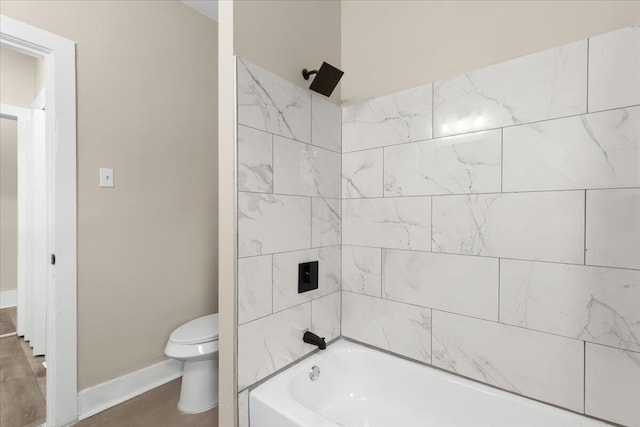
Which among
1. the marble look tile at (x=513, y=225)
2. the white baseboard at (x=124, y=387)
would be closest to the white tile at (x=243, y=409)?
the marble look tile at (x=513, y=225)

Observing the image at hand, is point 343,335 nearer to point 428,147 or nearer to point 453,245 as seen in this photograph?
point 453,245

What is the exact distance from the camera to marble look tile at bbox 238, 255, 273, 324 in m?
1.22

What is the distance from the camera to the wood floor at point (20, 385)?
1.72 meters

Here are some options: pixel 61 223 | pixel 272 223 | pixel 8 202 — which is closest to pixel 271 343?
pixel 272 223

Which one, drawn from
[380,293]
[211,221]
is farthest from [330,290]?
[211,221]

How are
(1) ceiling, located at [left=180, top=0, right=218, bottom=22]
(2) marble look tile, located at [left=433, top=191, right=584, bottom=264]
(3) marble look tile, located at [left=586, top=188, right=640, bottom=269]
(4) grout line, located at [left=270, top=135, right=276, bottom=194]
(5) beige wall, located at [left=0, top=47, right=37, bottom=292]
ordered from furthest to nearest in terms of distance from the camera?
1. (5) beige wall, located at [left=0, top=47, right=37, bottom=292]
2. (1) ceiling, located at [left=180, top=0, right=218, bottom=22]
3. (4) grout line, located at [left=270, top=135, right=276, bottom=194]
4. (2) marble look tile, located at [left=433, top=191, right=584, bottom=264]
5. (3) marble look tile, located at [left=586, top=188, right=640, bottom=269]

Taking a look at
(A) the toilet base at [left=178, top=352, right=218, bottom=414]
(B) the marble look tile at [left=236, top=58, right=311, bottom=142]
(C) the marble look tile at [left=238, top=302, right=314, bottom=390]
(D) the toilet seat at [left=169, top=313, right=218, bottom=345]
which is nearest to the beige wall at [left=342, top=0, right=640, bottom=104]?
(B) the marble look tile at [left=236, top=58, right=311, bottom=142]

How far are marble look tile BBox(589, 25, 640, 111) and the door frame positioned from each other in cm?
239

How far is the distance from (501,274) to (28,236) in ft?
11.8

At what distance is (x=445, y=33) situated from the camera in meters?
1.41

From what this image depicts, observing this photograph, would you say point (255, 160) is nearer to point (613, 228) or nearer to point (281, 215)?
point (281, 215)

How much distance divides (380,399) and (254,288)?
2.87 feet

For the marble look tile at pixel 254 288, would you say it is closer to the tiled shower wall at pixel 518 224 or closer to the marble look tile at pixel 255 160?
the marble look tile at pixel 255 160

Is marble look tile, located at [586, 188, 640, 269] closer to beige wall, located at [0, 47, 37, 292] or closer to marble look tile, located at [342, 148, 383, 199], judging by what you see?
marble look tile, located at [342, 148, 383, 199]
